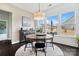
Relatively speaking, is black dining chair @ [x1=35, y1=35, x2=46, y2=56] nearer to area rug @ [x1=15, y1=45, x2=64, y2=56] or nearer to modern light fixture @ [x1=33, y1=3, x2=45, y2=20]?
area rug @ [x1=15, y1=45, x2=64, y2=56]

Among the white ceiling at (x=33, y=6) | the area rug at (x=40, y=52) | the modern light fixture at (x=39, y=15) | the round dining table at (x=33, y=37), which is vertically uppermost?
the white ceiling at (x=33, y=6)

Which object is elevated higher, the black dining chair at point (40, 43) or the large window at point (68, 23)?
the large window at point (68, 23)

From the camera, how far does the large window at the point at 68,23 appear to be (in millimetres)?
1807

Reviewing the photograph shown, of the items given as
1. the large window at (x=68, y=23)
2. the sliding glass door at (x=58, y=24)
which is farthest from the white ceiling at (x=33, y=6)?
the large window at (x=68, y=23)

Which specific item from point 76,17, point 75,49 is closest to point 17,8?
point 76,17

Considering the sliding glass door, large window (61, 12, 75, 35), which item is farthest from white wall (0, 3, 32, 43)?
large window (61, 12, 75, 35)

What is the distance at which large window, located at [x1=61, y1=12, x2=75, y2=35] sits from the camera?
181 centimetres

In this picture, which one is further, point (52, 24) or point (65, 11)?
point (52, 24)

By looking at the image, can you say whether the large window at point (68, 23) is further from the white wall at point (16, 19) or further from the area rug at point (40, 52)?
the white wall at point (16, 19)

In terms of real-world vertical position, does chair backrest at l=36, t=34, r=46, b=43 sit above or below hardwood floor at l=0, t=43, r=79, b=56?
above

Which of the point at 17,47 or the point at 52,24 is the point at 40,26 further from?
the point at 17,47

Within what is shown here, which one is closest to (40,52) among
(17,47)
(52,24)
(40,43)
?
(40,43)

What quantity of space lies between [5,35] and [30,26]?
1.75ft

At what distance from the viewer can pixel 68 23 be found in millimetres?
1863
